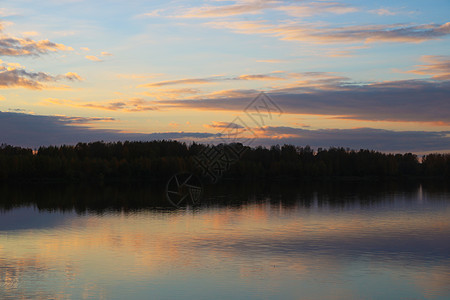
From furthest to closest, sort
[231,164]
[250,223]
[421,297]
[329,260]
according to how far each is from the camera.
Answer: [231,164] < [250,223] < [329,260] < [421,297]

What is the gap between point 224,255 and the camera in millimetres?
18516

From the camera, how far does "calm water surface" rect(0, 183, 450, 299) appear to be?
1388 cm

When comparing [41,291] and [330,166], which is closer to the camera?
[41,291]

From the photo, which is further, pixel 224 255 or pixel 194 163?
pixel 194 163

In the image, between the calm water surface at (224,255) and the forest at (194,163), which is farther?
the forest at (194,163)

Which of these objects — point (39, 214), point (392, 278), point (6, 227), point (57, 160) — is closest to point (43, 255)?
point (6, 227)

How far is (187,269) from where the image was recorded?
16.3 metres

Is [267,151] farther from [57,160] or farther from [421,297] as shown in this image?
[421,297]

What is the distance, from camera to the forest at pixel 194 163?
276ft

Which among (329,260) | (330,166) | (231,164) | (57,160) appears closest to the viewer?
(329,260)

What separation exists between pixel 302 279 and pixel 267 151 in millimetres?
98082

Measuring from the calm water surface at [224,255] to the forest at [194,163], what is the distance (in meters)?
46.6

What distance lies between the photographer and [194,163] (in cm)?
9062

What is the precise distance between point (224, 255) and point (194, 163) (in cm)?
7232
